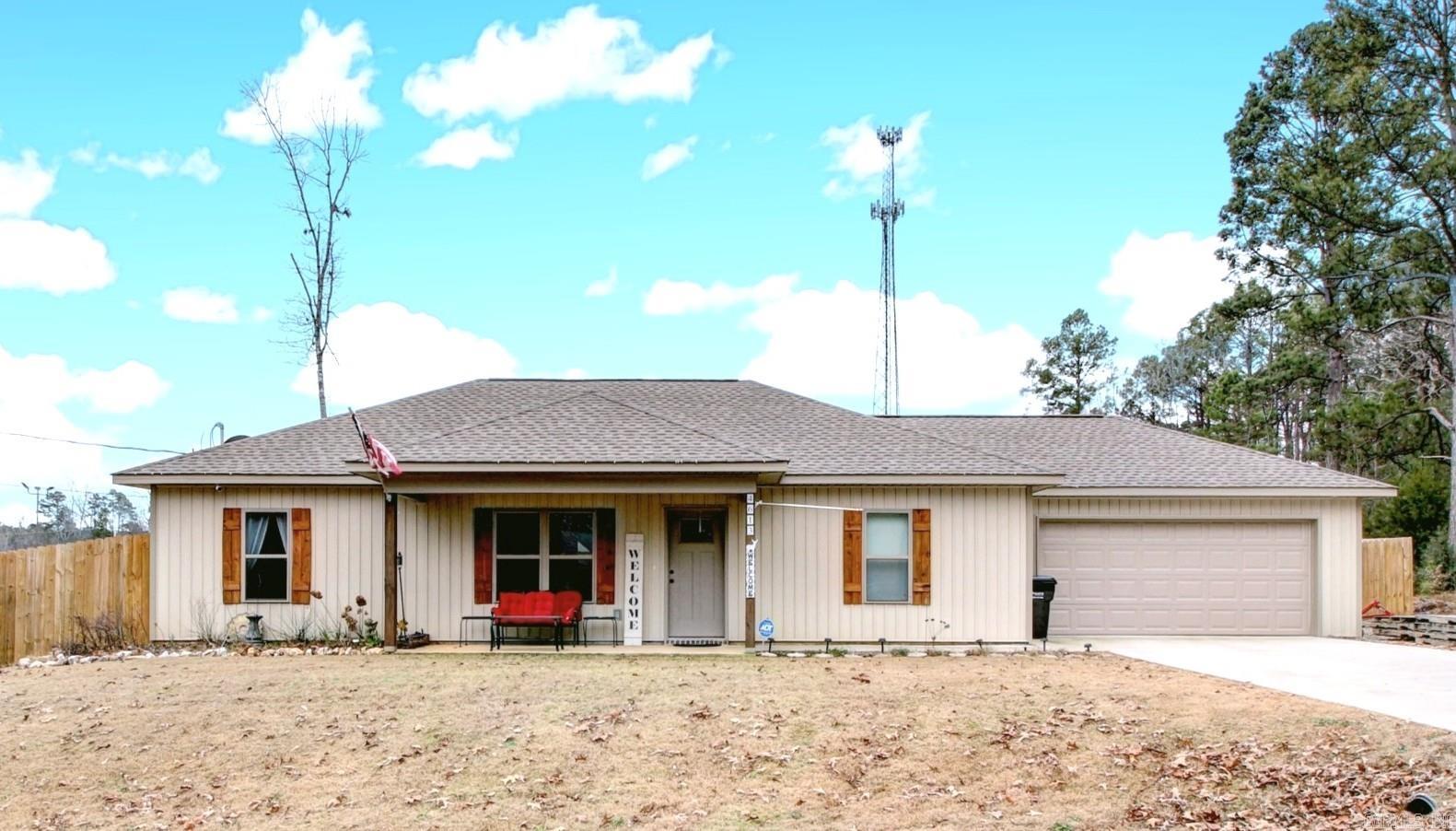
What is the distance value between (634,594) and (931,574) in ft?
13.3

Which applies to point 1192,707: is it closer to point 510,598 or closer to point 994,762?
point 994,762

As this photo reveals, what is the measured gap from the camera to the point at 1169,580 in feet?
56.9

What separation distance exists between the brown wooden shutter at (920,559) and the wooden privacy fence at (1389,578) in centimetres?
1027

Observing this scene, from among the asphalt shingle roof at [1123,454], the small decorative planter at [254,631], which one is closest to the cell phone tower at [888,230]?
the asphalt shingle roof at [1123,454]

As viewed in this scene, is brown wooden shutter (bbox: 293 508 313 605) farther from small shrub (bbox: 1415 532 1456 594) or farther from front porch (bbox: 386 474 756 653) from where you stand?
small shrub (bbox: 1415 532 1456 594)

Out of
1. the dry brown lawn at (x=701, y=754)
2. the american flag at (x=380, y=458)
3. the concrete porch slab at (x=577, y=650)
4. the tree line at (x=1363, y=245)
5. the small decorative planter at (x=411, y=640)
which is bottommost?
the concrete porch slab at (x=577, y=650)

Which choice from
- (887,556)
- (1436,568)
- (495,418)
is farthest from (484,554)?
(1436,568)

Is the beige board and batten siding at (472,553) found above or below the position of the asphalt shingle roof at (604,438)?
below

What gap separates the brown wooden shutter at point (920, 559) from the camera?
617 inches

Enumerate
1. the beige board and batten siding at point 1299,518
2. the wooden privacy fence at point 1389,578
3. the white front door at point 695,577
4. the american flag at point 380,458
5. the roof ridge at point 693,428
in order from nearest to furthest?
the american flag at point 380,458
the roof ridge at point 693,428
the white front door at point 695,577
the beige board and batten siding at point 1299,518
the wooden privacy fence at point 1389,578

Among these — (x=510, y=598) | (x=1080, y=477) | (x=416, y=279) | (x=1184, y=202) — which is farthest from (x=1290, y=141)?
(x=510, y=598)

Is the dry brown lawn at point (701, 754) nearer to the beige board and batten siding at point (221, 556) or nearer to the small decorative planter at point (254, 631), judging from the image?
the small decorative planter at point (254, 631)

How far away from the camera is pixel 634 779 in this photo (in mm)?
8656

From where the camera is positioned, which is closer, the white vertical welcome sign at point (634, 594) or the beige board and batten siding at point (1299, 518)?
the white vertical welcome sign at point (634, 594)
